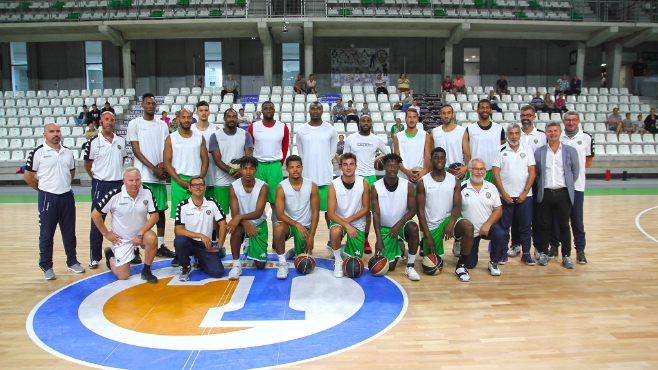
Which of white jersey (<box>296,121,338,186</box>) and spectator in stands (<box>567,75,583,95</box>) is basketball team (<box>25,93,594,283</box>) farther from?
spectator in stands (<box>567,75,583,95</box>)

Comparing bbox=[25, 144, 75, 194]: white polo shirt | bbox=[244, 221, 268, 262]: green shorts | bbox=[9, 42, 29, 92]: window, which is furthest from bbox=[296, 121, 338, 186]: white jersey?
bbox=[9, 42, 29, 92]: window

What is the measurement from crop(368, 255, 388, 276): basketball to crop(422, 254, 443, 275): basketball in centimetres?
44

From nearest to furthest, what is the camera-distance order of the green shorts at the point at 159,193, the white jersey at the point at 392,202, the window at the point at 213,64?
the white jersey at the point at 392,202, the green shorts at the point at 159,193, the window at the point at 213,64

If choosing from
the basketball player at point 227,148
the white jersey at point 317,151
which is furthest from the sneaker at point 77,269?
the white jersey at point 317,151

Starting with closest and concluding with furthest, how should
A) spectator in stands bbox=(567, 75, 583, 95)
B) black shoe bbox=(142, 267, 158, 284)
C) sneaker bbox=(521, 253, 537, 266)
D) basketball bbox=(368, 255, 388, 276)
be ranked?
black shoe bbox=(142, 267, 158, 284)
basketball bbox=(368, 255, 388, 276)
sneaker bbox=(521, 253, 537, 266)
spectator in stands bbox=(567, 75, 583, 95)

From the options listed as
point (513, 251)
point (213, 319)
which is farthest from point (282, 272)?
point (513, 251)

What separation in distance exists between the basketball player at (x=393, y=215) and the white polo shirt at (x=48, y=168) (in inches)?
124

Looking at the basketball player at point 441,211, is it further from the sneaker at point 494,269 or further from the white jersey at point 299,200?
the white jersey at point 299,200

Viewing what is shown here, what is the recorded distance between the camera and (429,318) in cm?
378

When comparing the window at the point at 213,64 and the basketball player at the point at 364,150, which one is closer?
the basketball player at the point at 364,150

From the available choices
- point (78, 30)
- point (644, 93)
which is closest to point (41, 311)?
point (78, 30)

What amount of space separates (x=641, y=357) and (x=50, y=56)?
79.1ft

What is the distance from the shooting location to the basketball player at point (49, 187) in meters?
4.83

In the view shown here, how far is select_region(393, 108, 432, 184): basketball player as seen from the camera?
551 cm
